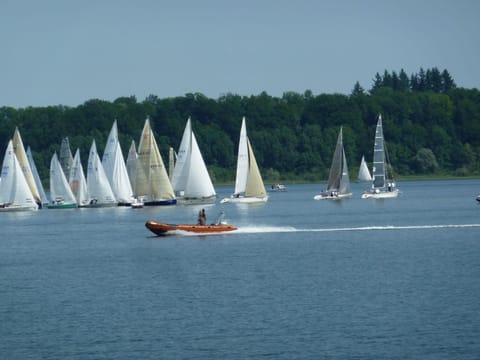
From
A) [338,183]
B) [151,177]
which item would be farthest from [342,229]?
[338,183]

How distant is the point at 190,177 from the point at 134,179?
484 inches

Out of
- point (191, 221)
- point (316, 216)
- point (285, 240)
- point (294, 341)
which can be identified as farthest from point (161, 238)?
point (294, 341)

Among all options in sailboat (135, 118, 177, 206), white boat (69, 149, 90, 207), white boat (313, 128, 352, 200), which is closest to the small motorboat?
sailboat (135, 118, 177, 206)

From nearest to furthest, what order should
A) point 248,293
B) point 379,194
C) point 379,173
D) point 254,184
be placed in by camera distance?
point 248,293, point 254,184, point 379,173, point 379,194

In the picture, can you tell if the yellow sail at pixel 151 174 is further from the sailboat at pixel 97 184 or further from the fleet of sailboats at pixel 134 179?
the sailboat at pixel 97 184

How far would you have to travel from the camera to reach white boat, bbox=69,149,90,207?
406ft

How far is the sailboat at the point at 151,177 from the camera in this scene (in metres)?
114

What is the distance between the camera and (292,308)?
4675 cm

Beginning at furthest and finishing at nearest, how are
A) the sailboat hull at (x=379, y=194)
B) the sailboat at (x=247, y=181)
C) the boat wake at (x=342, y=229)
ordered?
1. the sailboat hull at (x=379, y=194)
2. the sailboat at (x=247, y=181)
3. the boat wake at (x=342, y=229)

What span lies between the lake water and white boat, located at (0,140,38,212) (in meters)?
24.9

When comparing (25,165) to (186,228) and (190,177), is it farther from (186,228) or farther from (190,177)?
(186,228)

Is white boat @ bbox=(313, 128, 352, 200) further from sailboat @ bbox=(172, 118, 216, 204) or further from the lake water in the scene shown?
the lake water

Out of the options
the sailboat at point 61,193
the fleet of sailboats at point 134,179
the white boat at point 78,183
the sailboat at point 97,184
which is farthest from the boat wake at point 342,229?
the white boat at point 78,183

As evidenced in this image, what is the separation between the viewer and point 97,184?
391 feet
